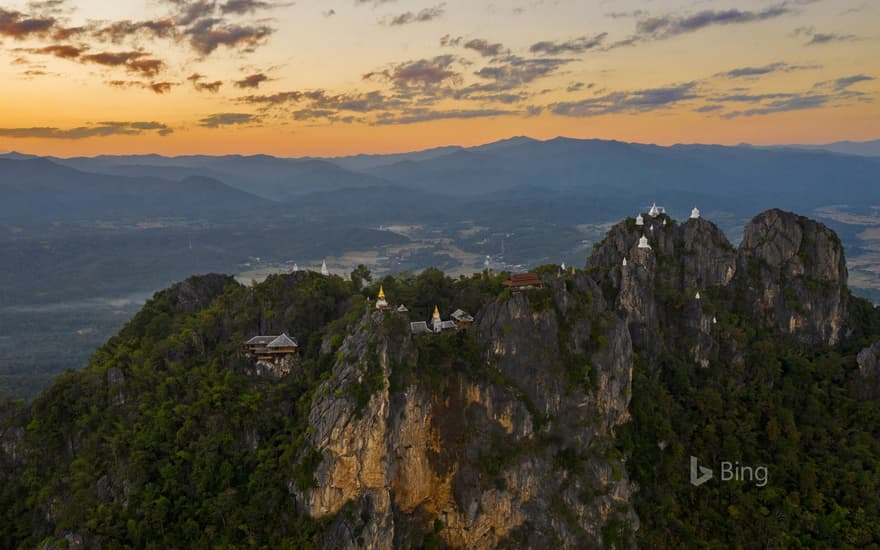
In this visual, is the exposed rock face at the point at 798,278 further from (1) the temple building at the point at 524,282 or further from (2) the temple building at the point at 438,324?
(2) the temple building at the point at 438,324

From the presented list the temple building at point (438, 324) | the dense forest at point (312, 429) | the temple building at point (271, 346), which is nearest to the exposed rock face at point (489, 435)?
the dense forest at point (312, 429)

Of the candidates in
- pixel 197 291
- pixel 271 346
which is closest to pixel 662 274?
Answer: pixel 271 346

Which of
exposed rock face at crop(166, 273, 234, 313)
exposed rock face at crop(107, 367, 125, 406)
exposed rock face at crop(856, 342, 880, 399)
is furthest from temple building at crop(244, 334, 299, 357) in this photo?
exposed rock face at crop(856, 342, 880, 399)

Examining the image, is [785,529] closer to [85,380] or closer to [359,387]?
[359,387]

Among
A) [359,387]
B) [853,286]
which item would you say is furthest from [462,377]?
[853,286]

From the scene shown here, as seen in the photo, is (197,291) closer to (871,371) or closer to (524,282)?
(524,282)

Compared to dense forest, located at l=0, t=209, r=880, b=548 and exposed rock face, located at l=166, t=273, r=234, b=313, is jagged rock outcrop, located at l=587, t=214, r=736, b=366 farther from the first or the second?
exposed rock face, located at l=166, t=273, r=234, b=313
